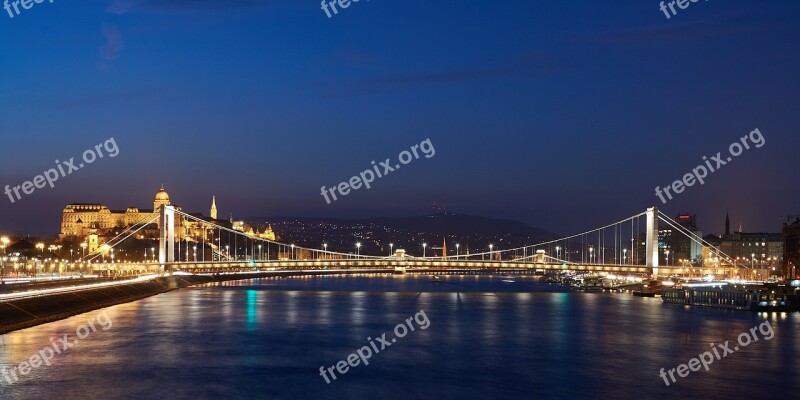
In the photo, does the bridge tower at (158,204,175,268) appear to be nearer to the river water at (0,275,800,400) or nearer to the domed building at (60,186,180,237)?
the river water at (0,275,800,400)

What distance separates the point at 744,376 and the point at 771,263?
4323 inches

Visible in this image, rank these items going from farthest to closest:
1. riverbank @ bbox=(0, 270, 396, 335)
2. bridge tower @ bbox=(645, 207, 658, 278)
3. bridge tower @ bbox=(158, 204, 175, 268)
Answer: bridge tower @ bbox=(158, 204, 175, 268), bridge tower @ bbox=(645, 207, 658, 278), riverbank @ bbox=(0, 270, 396, 335)

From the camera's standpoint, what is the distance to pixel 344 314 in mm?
52062

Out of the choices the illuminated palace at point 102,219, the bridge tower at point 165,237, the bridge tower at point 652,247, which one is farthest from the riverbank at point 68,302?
the illuminated palace at point 102,219

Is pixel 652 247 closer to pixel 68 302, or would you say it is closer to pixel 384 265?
pixel 384 265

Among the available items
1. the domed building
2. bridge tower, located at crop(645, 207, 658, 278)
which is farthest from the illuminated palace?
bridge tower, located at crop(645, 207, 658, 278)

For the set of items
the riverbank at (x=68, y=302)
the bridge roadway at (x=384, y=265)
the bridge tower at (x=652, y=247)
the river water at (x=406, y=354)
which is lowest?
the river water at (x=406, y=354)

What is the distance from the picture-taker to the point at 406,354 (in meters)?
33.4

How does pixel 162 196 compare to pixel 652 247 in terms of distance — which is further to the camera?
pixel 162 196

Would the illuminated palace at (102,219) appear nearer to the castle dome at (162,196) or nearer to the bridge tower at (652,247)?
the castle dome at (162,196)

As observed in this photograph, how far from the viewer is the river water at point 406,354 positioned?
85.3ft

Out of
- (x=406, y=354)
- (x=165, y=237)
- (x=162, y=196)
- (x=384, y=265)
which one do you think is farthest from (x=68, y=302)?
(x=162, y=196)

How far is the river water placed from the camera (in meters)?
26.0

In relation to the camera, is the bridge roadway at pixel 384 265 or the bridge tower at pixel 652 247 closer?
the bridge roadway at pixel 384 265
